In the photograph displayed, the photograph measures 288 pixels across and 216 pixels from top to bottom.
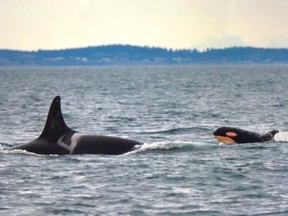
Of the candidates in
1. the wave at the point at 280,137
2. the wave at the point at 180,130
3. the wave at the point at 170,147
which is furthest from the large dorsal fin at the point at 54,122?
the wave at the point at 180,130

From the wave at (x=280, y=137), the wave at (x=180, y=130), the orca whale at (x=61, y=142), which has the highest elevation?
the orca whale at (x=61, y=142)

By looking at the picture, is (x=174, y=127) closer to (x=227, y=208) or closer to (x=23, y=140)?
(x=23, y=140)

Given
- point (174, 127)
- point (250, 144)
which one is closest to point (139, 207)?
point (250, 144)

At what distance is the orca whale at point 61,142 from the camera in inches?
1008

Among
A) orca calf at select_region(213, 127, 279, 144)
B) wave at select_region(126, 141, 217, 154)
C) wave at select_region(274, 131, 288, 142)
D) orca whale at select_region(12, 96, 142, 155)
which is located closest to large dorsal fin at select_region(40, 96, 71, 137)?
orca whale at select_region(12, 96, 142, 155)

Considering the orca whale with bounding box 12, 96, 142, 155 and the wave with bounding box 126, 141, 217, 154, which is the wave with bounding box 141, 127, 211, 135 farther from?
the orca whale with bounding box 12, 96, 142, 155

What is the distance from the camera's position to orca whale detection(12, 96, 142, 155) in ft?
84.0

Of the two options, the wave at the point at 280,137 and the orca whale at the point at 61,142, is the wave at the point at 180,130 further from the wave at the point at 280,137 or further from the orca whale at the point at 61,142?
the orca whale at the point at 61,142

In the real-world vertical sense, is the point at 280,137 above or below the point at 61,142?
below

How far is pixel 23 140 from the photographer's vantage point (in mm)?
32781

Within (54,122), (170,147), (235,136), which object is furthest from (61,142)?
(235,136)

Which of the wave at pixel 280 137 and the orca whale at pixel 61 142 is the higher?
the orca whale at pixel 61 142

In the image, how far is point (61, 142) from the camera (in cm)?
2578

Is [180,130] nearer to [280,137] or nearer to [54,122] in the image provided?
[280,137]
